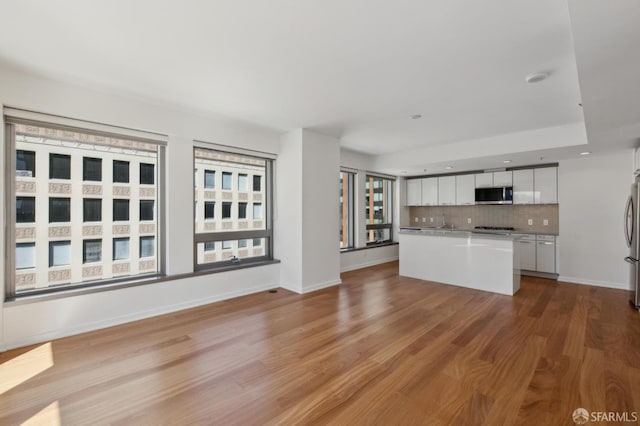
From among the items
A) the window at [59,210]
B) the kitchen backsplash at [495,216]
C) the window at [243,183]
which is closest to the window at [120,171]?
the window at [59,210]

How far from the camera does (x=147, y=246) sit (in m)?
3.70

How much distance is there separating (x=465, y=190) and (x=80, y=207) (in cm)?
721

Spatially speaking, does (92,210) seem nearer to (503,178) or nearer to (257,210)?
(257,210)

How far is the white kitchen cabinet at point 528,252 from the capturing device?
565cm

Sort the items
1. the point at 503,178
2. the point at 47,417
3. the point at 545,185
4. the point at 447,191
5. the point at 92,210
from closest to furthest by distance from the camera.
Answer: the point at 47,417 < the point at 92,210 < the point at 545,185 < the point at 503,178 < the point at 447,191

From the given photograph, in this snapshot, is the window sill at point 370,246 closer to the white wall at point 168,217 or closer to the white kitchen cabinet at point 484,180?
the white wall at point 168,217

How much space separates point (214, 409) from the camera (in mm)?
1852

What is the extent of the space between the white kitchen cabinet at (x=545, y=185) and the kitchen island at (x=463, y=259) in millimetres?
1890

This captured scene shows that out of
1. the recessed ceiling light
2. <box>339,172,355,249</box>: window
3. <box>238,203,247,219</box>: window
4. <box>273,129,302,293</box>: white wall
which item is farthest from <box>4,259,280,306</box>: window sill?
the recessed ceiling light

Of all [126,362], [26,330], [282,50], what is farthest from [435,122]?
[26,330]

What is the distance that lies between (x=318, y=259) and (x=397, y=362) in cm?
249

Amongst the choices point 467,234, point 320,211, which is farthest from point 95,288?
point 467,234

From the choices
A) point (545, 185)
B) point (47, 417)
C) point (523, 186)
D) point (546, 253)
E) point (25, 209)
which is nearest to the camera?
point (47, 417)

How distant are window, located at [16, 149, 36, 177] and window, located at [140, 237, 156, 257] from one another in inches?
49.5
